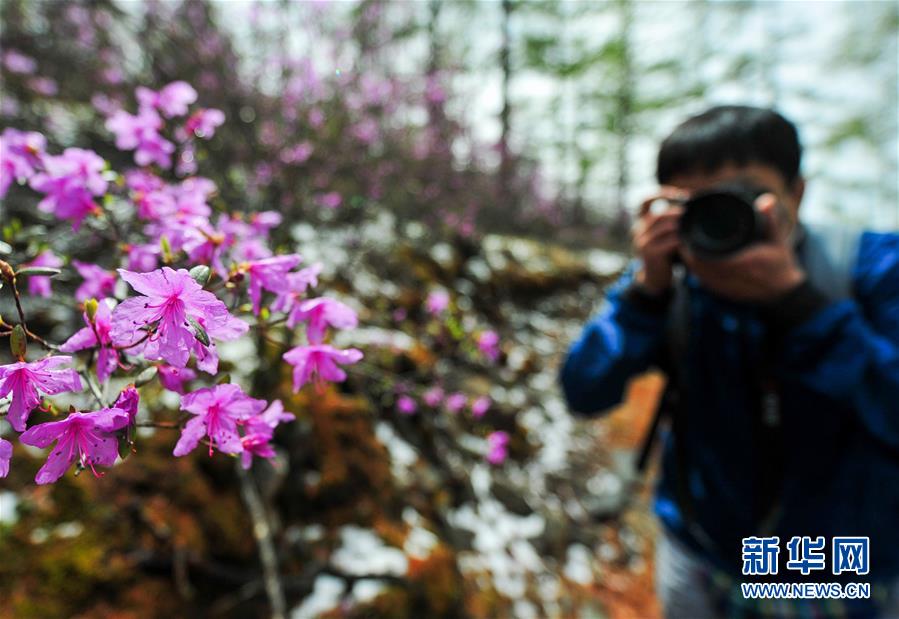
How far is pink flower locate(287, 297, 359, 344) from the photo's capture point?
2.23ft

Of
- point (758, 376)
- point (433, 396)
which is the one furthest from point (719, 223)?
point (433, 396)

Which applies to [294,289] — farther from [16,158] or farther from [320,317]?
[16,158]

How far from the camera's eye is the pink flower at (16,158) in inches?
33.2

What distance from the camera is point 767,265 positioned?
124 cm

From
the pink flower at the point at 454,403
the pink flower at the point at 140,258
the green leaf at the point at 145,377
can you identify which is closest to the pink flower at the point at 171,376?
the green leaf at the point at 145,377

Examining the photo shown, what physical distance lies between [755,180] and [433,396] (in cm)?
200

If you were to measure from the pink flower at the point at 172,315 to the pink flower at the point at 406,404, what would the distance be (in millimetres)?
2100

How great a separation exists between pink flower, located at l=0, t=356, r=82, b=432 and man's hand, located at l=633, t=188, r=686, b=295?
1447mm

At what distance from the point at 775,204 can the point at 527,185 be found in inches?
348

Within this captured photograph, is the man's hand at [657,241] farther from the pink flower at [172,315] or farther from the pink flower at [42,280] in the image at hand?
the pink flower at [42,280]

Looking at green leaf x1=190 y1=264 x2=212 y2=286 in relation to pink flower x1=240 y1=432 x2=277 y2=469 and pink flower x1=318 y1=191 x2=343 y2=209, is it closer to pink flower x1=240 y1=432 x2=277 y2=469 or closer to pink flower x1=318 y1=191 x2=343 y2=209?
pink flower x1=240 y1=432 x2=277 y2=469

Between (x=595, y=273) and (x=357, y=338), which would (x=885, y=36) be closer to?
(x=595, y=273)

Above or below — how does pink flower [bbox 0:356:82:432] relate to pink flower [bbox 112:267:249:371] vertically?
below

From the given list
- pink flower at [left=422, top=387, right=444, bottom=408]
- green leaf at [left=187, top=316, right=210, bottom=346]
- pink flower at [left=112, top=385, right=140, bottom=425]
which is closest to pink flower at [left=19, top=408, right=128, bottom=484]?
pink flower at [left=112, top=385, right=140, bottom=425]
